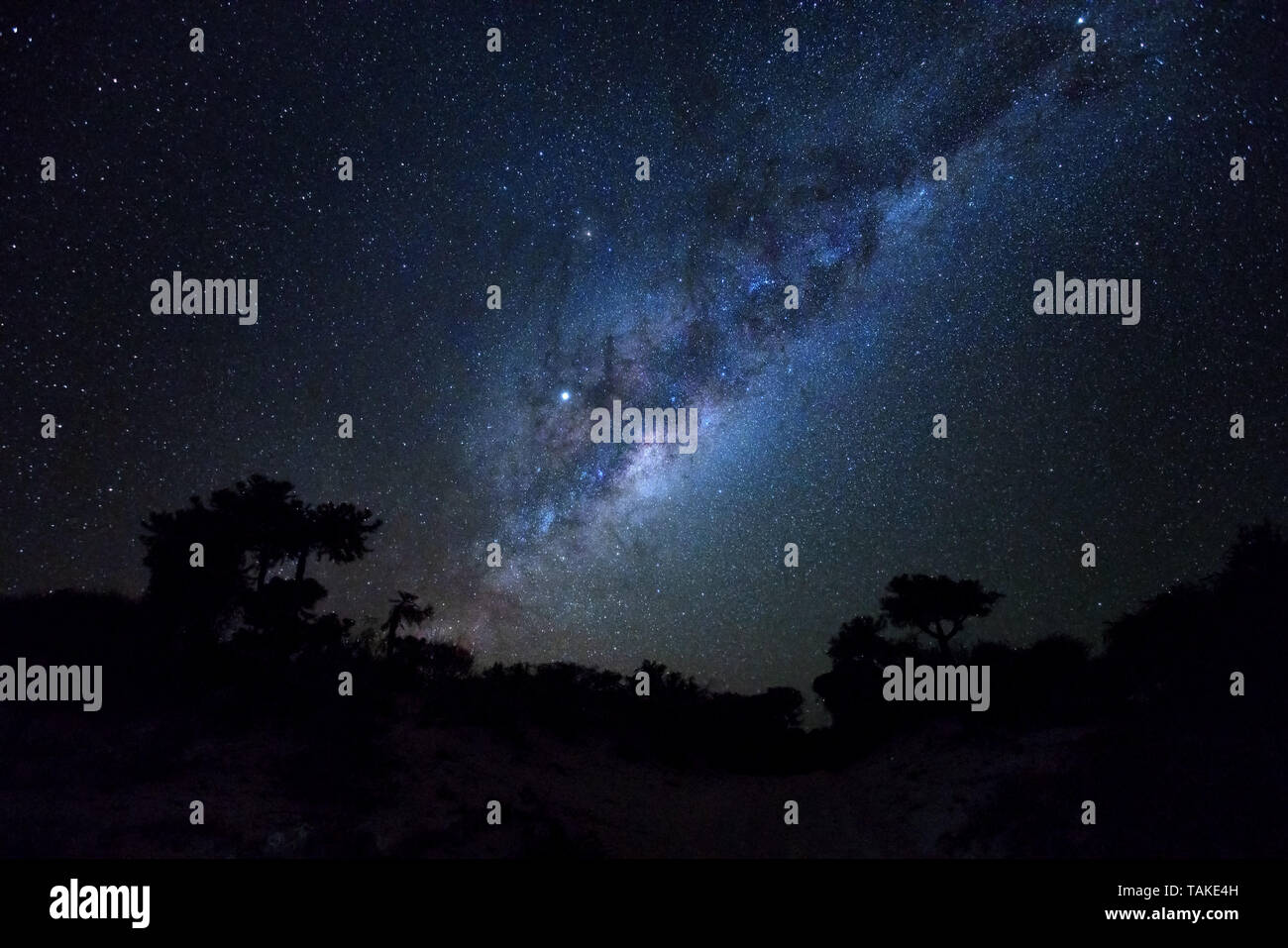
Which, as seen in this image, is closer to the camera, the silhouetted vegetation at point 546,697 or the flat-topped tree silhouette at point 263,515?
the silhouetted vegetation at point 546,697

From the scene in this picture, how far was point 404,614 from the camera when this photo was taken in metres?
12.2

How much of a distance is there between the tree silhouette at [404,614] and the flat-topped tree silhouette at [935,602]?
21.2ft

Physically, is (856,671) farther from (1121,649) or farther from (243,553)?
(243,553)

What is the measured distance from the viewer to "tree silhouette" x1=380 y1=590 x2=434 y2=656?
12062mm

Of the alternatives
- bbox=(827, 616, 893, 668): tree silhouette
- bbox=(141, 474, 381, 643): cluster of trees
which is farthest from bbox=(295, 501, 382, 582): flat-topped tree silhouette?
bbox=(827, 616, 893, 668): tree silhouette

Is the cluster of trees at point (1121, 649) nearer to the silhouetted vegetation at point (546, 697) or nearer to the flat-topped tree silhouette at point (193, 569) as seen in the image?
the silhouetted vegetation at point (546, 697)

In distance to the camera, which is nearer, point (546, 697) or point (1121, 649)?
point (1121, 649)

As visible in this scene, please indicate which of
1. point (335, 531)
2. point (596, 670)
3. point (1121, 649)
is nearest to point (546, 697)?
point (596, 670)

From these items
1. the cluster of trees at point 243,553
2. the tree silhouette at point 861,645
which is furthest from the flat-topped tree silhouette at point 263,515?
the tree silhouette at point 861,645

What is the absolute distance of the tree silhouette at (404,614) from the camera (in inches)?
475

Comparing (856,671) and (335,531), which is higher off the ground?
(335,531)

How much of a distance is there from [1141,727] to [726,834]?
18.7 feet

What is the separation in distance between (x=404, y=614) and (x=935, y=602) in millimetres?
7513
